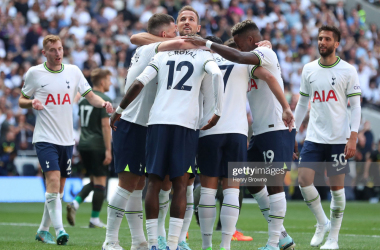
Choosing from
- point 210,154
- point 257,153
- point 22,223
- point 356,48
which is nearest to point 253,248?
point 257,153

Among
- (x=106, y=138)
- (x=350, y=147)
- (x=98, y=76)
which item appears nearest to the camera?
(x=350, y=147)

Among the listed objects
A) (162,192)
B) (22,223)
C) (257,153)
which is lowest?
(22,223)

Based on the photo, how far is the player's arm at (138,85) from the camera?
5.88 metres

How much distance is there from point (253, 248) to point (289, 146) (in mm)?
1360

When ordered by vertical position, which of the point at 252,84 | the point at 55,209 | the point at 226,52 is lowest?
the point at 55,209

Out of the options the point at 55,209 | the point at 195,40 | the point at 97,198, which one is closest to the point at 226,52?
the point at 195,40

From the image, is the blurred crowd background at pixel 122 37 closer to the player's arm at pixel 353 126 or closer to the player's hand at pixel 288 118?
the player's arm at pixel 353 126

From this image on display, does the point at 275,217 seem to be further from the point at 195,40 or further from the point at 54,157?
the point at 54,157

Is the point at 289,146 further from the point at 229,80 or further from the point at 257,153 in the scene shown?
the point at 229,80

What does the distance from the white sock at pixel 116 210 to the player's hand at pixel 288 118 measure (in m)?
1.84

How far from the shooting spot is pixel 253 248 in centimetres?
726

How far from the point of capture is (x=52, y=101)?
7898 millimetres

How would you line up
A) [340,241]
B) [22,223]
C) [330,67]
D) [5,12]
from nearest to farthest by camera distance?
[330,67] → [340,241] → [22,223] → [5,12]

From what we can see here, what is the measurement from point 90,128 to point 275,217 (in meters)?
4.89
